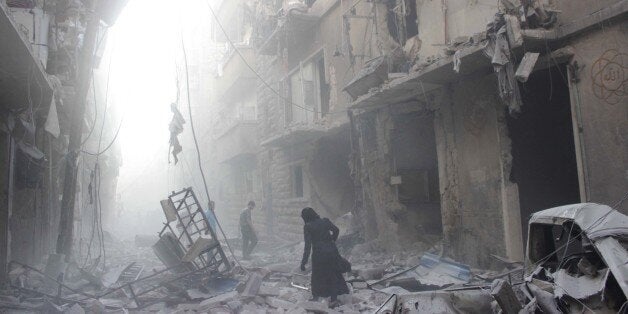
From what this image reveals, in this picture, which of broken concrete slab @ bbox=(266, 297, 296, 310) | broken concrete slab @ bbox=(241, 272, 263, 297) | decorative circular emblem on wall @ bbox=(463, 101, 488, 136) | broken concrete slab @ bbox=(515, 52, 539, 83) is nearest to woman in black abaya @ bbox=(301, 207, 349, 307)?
broken concrete slab @ bbox=(266, 297, 296, 310)

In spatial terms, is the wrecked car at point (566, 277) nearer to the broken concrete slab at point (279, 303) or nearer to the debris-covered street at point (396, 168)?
the debris-covered street at point (396, 168)

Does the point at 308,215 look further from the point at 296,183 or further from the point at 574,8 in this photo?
the point at 296,183

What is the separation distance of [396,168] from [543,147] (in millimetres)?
3008

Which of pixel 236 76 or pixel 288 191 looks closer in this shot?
pixel 288 191

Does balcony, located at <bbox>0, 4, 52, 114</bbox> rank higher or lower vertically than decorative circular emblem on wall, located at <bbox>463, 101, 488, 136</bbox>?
higher

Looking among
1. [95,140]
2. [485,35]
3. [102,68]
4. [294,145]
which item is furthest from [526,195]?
[102,68]

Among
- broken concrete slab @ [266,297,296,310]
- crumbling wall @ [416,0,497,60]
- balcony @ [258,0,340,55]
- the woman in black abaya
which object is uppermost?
balcony @ [258,0,340,55]

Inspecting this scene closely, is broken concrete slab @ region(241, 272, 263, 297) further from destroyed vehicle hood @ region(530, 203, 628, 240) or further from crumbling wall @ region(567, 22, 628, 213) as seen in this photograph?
crumbling wall @ region(567, 22, 628, 213)

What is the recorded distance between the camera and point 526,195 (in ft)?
26.3

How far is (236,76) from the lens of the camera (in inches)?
771

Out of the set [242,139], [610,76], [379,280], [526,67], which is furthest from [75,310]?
[242,139]

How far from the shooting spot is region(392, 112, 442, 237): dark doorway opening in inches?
419

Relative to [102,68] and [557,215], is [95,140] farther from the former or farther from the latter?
[557,215]

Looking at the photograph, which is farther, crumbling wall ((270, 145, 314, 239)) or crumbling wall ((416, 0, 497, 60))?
crumbling wall ((270, 145, 314, 239))
